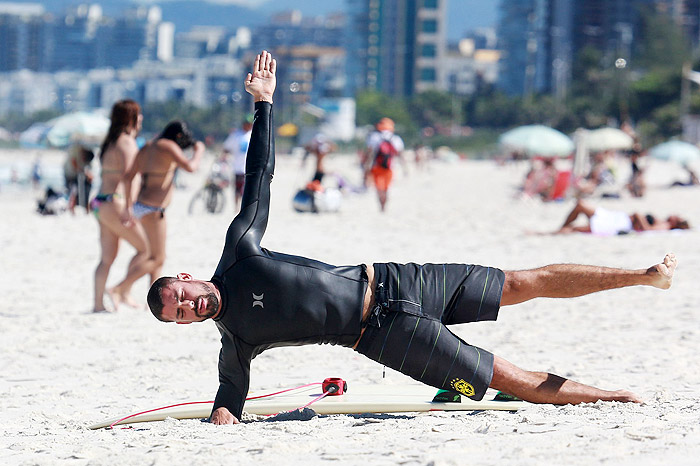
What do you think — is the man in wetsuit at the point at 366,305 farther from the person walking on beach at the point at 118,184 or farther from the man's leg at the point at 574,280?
the person walking on beach at the point at 118,184

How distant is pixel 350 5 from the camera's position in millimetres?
171750

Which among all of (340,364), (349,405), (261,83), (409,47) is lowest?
(340,364)

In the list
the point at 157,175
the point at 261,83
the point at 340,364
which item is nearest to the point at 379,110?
the point at 157,175

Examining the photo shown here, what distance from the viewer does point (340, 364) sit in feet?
18.8

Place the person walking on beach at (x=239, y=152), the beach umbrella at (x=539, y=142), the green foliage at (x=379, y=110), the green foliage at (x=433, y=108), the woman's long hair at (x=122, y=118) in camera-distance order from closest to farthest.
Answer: the woman's long hair at (x=122, y=118), the person walking on beach at (x=239, y=152), the beach umbrella at (x=539, y=142), the green foliage at (x=379, y=110), the green foliage at (x=433, y=108)

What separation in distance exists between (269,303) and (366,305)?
38 centimetres

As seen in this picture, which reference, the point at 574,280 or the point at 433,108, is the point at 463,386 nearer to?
the point at 574,280

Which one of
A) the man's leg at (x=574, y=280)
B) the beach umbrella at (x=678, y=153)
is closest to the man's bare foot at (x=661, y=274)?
the man's leg at (x=574, y=280)

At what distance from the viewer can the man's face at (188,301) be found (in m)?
3.77

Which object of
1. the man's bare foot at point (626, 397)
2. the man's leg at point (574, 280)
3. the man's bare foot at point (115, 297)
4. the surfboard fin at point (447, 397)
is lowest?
the man's bare foot at point (115, 297)

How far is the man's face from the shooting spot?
3.77 m

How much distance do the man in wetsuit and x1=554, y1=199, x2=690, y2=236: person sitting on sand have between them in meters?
7.47

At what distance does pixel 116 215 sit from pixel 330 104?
82.3 meters

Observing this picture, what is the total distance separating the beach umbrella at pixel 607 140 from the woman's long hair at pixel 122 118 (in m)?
17.7
